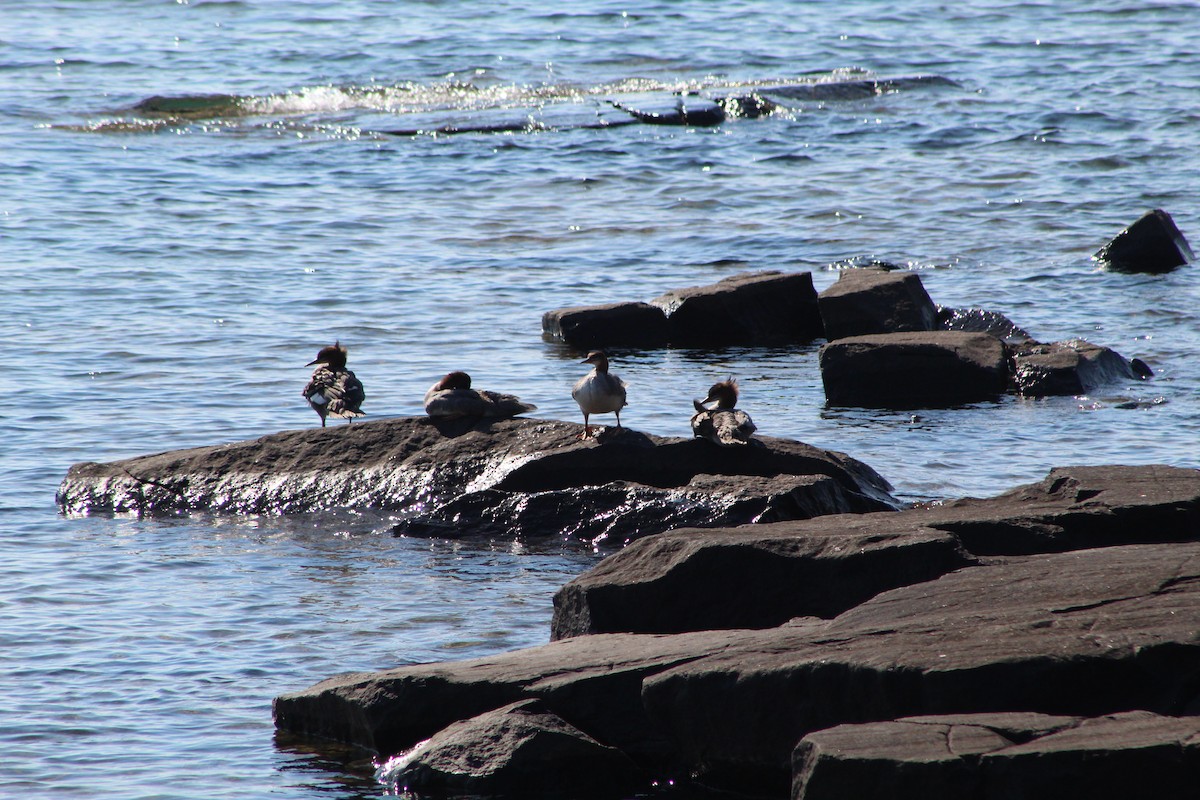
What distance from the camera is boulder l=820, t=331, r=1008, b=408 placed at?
12.7m

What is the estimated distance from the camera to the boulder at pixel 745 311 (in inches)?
591

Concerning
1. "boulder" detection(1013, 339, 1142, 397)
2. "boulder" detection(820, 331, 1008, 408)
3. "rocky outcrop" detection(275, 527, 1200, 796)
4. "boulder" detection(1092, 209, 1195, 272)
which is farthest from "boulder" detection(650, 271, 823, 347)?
"rocky outcrop" detection(275, 527, 1200, 796)

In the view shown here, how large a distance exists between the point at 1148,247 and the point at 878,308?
4724mm

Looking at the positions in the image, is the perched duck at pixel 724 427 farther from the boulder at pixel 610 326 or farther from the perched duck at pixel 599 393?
the boulder at pixel 610 326

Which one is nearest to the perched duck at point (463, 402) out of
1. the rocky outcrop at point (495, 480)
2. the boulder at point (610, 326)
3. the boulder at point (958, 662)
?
the rocky outcrop at point (495, 480)

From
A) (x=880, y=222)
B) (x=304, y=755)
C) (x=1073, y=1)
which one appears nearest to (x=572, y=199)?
(x=880, y=222)

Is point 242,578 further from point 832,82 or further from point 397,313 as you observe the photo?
point 832,82

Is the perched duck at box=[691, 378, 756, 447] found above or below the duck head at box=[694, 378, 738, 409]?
below

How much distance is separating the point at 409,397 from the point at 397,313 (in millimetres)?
3407

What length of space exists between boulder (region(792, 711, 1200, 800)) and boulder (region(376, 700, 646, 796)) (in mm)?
1234

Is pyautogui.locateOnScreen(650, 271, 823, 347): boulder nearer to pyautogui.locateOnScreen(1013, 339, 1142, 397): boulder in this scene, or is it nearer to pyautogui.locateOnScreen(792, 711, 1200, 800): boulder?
pyautogui.locateOnScreen(1013, 339, 1142, 397): boulder

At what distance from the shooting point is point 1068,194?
21.5m

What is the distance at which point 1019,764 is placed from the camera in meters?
4.69

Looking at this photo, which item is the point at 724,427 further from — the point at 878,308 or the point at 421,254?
the point at 421,254
